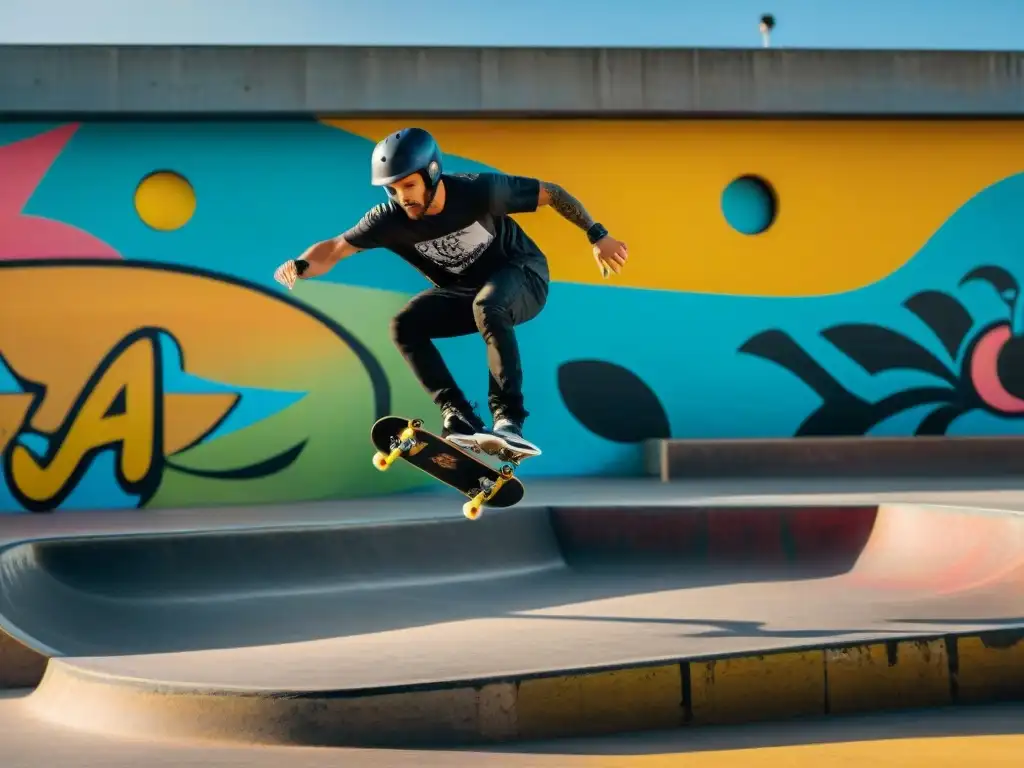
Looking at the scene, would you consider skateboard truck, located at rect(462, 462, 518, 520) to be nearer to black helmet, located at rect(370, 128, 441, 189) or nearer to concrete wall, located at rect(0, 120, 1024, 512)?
black helmet, located at rect(370, 128, 441, 189)

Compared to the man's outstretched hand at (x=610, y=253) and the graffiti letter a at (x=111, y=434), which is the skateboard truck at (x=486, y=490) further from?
the graffiti letter a at (x=111, y=434)

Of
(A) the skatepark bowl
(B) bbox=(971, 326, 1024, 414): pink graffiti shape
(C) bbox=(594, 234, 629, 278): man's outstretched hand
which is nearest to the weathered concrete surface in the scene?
(B) bbox=(971, 326, 1024, 414): pink graffiti shape

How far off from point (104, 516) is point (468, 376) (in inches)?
156

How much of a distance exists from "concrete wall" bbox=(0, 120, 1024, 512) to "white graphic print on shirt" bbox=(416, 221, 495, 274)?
637 cm

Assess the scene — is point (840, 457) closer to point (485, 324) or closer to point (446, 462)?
point (446, 462)

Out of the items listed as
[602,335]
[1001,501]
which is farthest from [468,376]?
[1001,501]

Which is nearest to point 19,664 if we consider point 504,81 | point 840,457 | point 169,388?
point 169,388

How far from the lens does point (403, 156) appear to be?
5.40 meters

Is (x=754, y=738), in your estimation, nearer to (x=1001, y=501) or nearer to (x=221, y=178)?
(x=1001, y=501)

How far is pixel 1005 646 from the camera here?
4.99 metres

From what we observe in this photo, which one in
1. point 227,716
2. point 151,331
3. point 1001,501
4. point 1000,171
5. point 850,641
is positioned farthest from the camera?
point 1000,171

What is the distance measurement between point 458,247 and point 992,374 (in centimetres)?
911

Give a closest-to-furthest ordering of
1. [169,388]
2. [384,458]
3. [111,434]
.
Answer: [384,458] → [111,434] → [169,388]

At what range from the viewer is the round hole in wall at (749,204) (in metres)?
12.9
